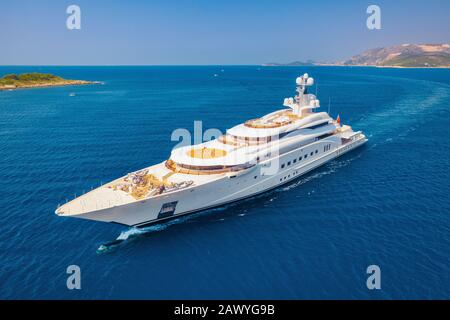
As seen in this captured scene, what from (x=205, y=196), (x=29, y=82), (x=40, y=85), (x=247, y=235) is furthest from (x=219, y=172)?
(x=29, y=82)

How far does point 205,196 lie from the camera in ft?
109

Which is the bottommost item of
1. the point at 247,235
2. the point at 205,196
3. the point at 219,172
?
the point at 247,235

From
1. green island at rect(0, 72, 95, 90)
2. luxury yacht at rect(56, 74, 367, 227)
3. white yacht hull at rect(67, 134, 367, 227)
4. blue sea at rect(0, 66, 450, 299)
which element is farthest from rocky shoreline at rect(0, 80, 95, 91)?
white yacht hull at rect(67, 134, 367, 227)

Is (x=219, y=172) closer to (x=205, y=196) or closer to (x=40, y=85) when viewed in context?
(x=205, y=196)

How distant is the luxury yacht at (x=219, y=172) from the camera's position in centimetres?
2991

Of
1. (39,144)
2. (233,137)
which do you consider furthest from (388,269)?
(39,144)

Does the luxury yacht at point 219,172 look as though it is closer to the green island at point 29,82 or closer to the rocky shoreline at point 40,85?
the rocky shoreline at point 40,85

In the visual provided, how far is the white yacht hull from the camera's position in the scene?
29.5 m

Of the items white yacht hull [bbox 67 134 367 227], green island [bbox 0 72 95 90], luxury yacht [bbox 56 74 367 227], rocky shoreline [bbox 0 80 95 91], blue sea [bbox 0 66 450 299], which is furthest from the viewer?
green island [bbox 0 72 95 90]

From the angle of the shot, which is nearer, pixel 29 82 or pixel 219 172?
pixel 219 172

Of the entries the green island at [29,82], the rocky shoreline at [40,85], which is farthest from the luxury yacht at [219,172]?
the green island at [29,82]

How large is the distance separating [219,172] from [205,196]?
3.17 metres

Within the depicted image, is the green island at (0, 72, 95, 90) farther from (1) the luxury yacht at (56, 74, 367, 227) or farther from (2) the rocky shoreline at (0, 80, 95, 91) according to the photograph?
(1) the luxury yacht at (56, 74, 367, 227)
